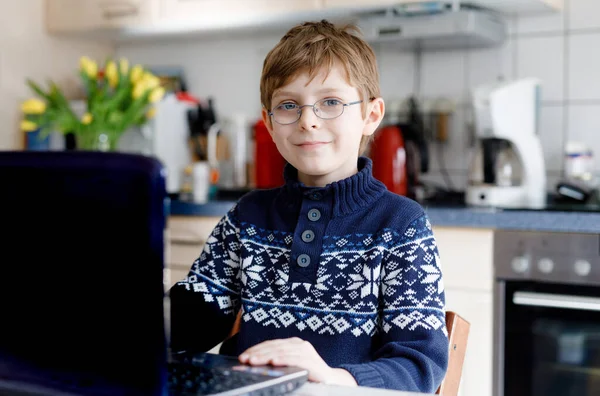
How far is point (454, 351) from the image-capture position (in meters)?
1.02

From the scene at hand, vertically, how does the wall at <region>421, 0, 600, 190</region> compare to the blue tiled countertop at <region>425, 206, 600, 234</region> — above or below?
above

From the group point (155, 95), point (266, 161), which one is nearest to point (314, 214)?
point (266, 161)

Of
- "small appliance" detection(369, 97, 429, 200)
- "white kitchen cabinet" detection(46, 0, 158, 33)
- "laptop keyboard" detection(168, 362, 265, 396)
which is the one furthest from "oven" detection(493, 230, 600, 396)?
"white kitchen cabinet" detection(46, 0, 158, 33)

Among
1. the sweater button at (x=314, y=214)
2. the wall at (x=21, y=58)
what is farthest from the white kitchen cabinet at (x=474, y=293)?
the wall at (x=21, y=58)

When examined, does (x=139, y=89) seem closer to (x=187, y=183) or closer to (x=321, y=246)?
(x=187, y=183)

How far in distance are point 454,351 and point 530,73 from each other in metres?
1.75

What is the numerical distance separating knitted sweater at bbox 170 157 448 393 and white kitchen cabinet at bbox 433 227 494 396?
102cm

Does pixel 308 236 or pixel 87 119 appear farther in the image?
pixel 87 119

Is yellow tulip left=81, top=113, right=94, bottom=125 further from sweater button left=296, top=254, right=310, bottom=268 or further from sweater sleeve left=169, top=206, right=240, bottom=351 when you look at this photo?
sweater button left=296, top=254, right=310, bottom=268

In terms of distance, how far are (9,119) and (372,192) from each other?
223 cm

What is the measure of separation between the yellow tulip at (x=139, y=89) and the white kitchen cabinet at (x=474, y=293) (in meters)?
1.25

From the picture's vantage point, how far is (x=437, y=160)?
105 inches

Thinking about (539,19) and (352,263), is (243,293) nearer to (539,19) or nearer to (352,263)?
(352,263)

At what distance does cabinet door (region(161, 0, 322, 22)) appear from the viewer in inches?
102
